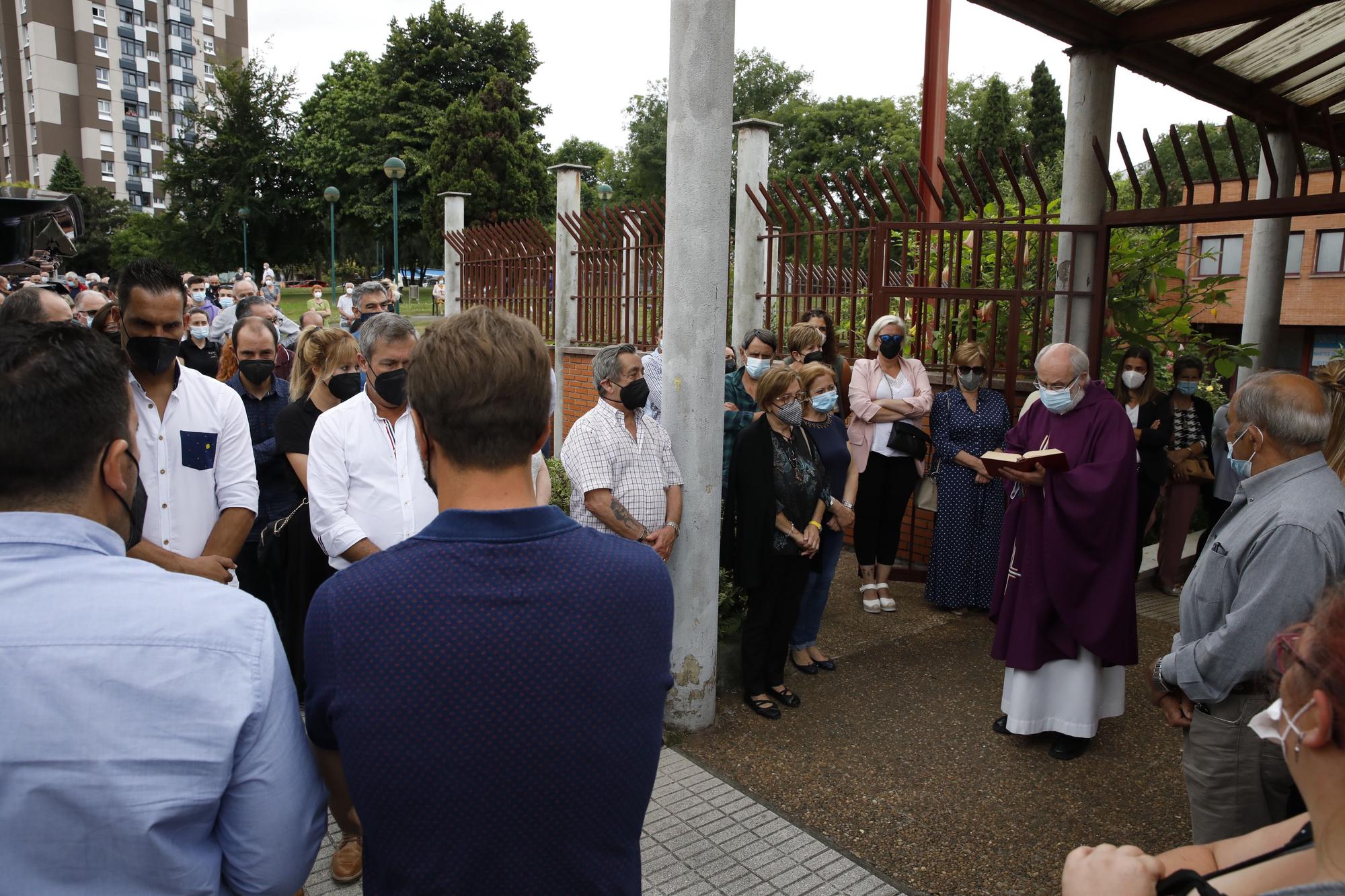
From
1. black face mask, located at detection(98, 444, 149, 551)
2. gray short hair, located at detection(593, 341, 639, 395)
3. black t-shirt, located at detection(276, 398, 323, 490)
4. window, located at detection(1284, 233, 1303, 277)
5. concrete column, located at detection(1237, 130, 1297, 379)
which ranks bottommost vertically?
black t-shirt, located at detection(276, 398, 323, 490)

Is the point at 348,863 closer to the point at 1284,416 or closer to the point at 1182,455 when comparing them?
the point at 1284,416

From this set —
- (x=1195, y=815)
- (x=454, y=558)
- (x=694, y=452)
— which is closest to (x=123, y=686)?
(x=454, y=558)

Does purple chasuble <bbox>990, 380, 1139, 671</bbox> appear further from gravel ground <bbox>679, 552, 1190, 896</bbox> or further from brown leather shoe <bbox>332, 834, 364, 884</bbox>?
brown leather shoe <bbox>332, 834, 364, 884</bbox>

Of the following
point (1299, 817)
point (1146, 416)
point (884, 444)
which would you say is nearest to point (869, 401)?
point (884, 444)

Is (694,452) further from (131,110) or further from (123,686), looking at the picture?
(131,110)

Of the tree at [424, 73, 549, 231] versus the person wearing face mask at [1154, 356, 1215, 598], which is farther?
the tree at [424, 73, 549, 231]

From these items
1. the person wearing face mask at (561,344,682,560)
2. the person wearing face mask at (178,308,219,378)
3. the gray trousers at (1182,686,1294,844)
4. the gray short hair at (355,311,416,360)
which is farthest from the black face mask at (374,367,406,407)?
the gray trousers at (1182,686,1294,844)

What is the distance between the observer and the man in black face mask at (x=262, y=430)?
14.5 ft

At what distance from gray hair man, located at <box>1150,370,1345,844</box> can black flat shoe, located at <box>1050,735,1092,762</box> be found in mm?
1467

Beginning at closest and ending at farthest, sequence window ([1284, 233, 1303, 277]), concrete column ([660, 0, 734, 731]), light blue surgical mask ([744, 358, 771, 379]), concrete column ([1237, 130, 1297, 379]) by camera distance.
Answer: concrete column ([660, 0, 734, 731]) → light blue surgical mask ([744, 358, 771, 379]) → concrete column ([1237, 130, 1297, 379]) → window ([1284, 233, 1303, 277])

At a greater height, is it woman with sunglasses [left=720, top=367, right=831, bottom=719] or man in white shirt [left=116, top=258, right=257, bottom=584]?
man in white shirt [left=116, top=258, right=257, bottom=584]

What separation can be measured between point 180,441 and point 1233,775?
353 centimetres

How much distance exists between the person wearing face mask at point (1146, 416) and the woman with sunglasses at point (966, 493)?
1.02 metres

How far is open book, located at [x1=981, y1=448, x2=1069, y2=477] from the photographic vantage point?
14.1ft
